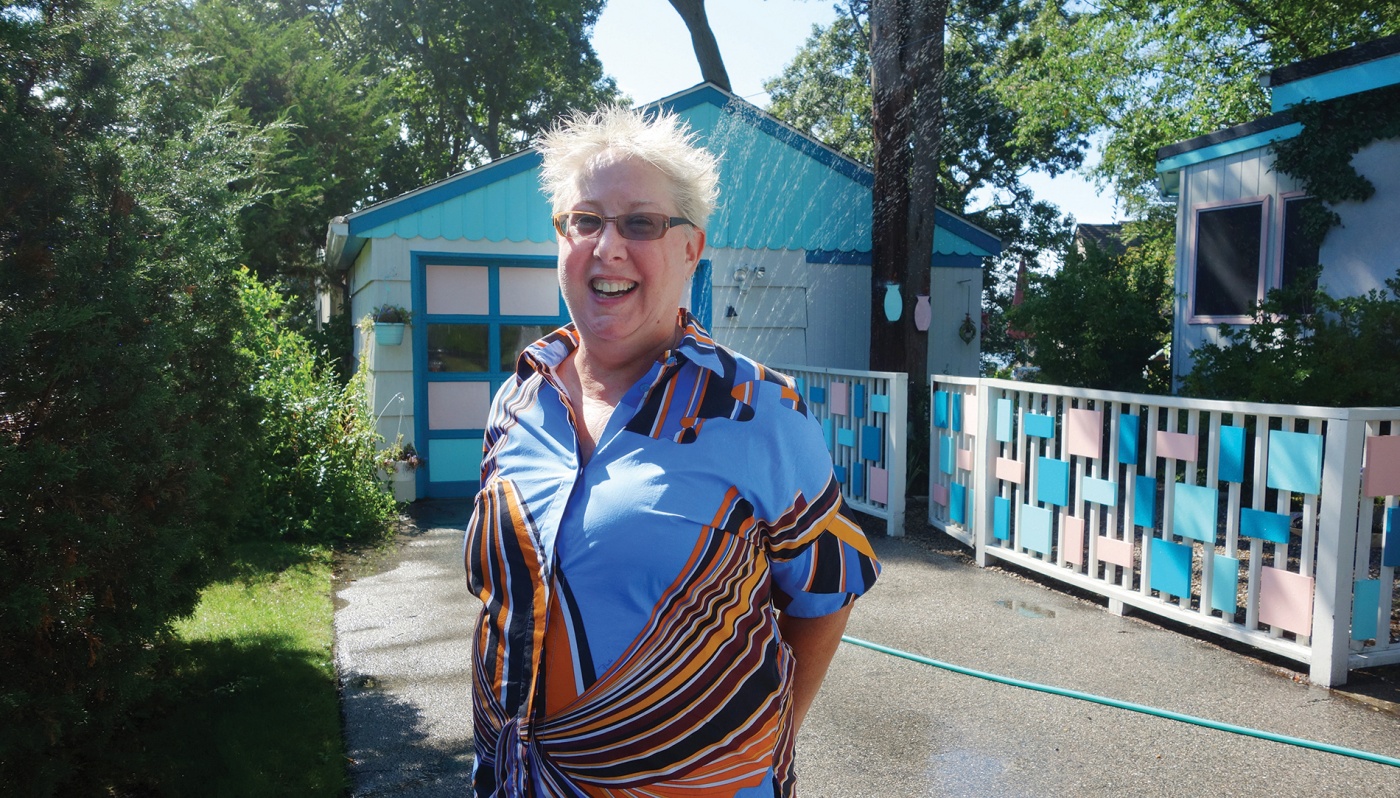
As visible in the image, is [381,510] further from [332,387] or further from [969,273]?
[969,273]

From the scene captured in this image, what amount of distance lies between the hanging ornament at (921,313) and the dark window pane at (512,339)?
390 centimetres

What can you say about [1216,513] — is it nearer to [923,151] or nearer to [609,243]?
[609,243]

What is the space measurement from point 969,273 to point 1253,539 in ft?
22.5

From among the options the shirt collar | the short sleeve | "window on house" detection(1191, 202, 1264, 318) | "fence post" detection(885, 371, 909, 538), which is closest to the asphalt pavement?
"fence post" detection(885, 371, 909, 538)

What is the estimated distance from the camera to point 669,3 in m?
20.0

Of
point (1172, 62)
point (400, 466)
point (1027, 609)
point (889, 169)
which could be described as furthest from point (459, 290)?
point (1172, 62)

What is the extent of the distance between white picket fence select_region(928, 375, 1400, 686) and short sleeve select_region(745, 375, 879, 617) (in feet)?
11.2

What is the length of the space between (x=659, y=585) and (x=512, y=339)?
8.36 metres

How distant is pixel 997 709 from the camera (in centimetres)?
423

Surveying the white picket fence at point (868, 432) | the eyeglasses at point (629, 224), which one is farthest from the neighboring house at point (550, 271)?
the eyeglasses at point (629, 224)

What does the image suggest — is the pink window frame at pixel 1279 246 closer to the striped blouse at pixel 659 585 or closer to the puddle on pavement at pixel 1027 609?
the puddle on pavement at pixel 1027 609

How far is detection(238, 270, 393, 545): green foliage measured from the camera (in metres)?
7.61

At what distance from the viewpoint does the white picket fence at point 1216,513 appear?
438cm

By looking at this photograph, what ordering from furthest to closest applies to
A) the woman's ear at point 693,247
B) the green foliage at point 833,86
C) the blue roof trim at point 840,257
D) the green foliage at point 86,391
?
the green foliage at point 833,86 < the blue roof trim at point 840,257 < the green foliage at point 86,391 < the woman's ear at point 693,247
